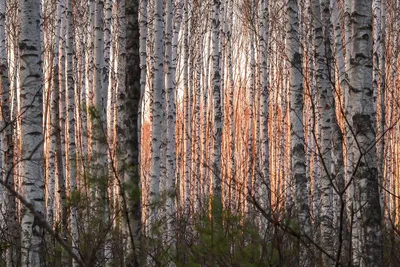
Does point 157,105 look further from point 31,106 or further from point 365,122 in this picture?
point 365,122

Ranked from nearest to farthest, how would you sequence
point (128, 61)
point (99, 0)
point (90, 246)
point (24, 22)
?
point (90, 246) → point (128, 61) → point (24, 22) → point (99, 0)

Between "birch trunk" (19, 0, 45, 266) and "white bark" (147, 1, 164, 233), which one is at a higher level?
"white bark" (147, 1, 164, 233)

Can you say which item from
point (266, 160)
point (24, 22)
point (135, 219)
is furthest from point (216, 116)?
point (135, 219)

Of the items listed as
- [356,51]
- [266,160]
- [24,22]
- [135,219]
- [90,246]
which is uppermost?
[266,160]

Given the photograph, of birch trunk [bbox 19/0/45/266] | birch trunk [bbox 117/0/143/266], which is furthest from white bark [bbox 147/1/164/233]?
birch trunk [bbox 117/0/143/266]

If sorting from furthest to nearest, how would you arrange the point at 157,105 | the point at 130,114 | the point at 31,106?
the point at 157,105 < the point at 31,106 < the point at 130,114

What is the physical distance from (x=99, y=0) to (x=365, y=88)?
5.99 meters

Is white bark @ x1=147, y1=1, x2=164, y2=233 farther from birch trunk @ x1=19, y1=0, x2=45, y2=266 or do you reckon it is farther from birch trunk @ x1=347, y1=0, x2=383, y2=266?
birch trunk @ x1=347, y1=0, x2=383, y2=266

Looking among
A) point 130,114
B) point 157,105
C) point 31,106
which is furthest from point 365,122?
point 157,105

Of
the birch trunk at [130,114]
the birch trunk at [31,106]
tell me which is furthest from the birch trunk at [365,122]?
the birch trunk at [31,106]

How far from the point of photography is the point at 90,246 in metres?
3.62

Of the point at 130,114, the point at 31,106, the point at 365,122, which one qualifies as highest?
the point at 31,106

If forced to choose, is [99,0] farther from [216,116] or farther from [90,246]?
[90,246]

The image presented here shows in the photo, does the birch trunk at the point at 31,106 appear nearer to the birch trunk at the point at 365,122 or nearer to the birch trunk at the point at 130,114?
the birch trunk at the point at 130,114
